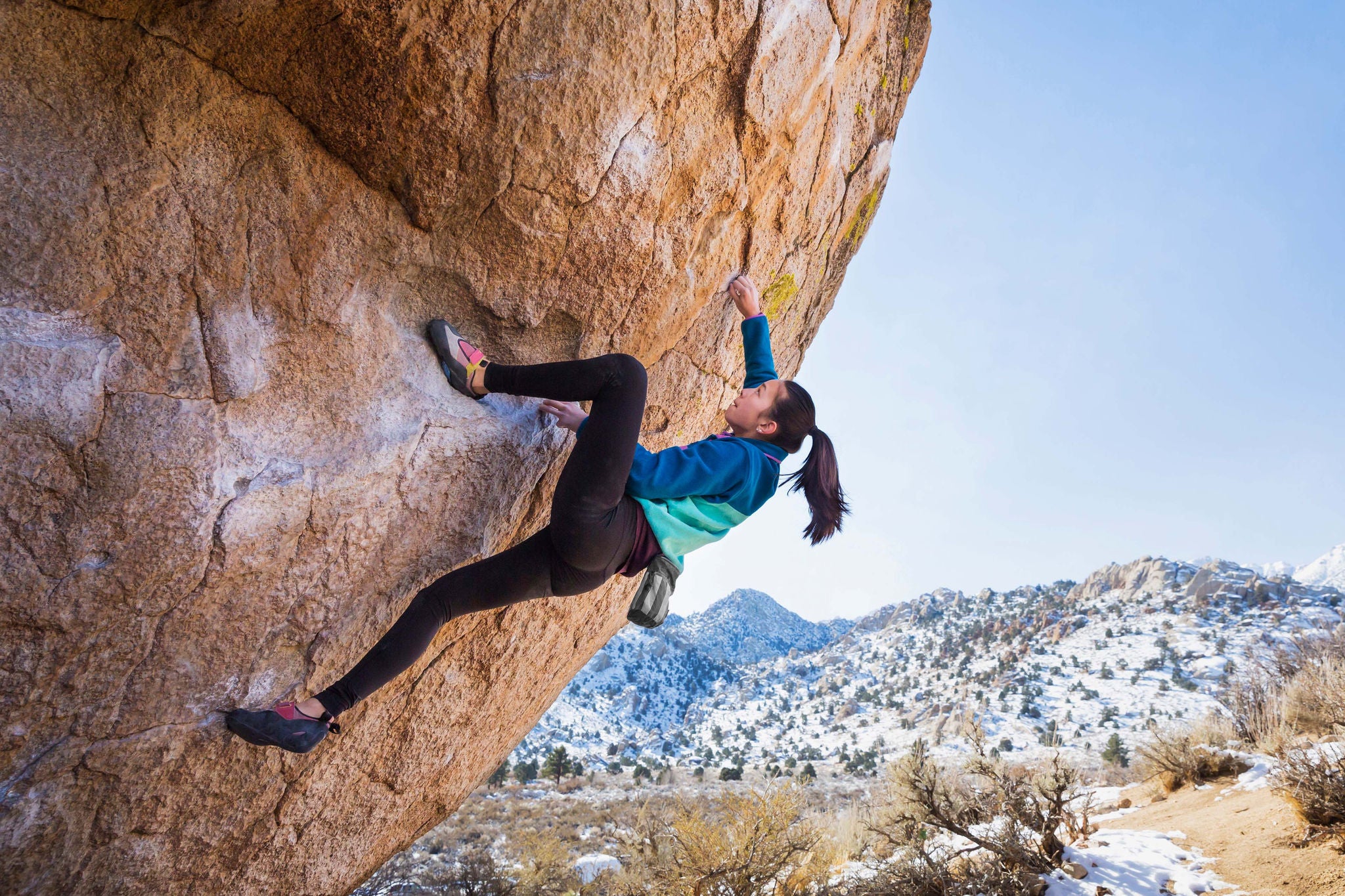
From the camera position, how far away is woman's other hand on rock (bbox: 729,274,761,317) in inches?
145

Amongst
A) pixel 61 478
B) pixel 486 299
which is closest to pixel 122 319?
pixel 61 478

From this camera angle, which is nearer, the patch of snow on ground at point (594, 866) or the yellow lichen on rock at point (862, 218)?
the yellow lichen on rock at point (862, 218)

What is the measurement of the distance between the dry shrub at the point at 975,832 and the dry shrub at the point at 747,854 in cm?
70

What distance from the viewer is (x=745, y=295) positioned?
3715mm

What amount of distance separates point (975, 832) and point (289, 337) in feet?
27.3

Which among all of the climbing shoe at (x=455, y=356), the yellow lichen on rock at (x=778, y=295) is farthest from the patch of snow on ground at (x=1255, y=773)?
the climbing shoe at (x=455, y=356)

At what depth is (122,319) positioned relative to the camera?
6.87 feet

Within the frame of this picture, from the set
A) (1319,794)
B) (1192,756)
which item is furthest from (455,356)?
(1192,756)

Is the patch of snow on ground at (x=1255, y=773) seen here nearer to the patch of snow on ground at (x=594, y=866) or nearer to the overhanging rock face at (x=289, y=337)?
the patch of snow on ground at (x=594, y=866)

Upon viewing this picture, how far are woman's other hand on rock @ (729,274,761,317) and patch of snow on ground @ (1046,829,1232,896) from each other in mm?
5191

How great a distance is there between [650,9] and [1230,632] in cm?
4004

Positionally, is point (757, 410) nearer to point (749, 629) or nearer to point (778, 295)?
point (778, 295)

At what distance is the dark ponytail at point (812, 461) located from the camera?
3002mm

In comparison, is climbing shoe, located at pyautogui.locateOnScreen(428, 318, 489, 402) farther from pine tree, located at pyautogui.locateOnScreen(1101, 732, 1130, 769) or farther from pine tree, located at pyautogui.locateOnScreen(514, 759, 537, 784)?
pine tree, located at pyautogui.locateOnScreen(514, 759, 537, 784)
